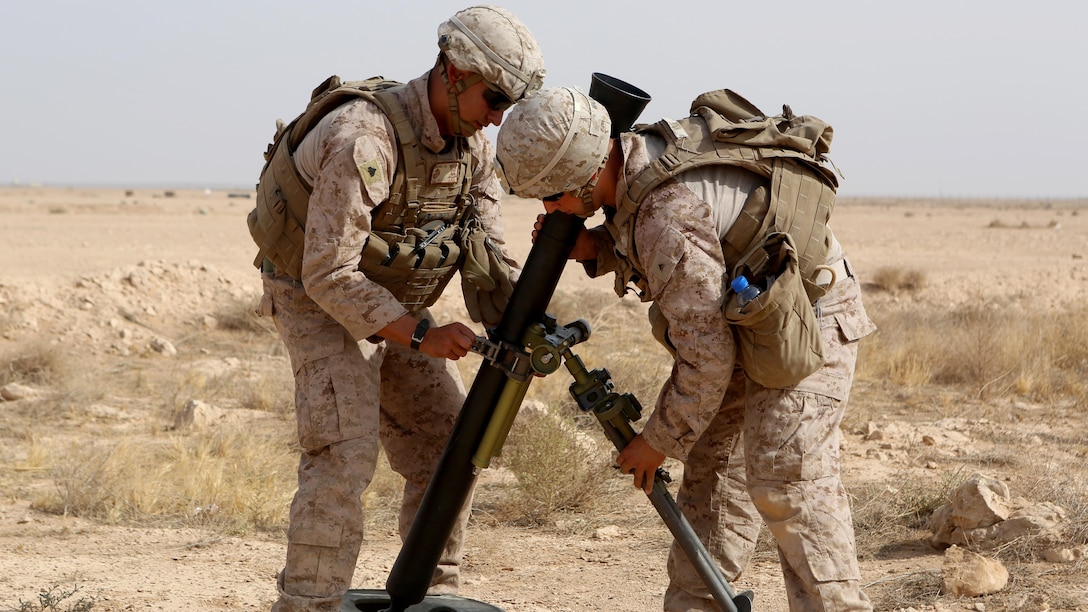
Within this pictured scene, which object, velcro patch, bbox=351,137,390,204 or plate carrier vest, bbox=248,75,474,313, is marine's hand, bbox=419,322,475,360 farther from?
velcro patch, bbox=351,137,390,204

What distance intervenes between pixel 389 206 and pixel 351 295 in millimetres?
400

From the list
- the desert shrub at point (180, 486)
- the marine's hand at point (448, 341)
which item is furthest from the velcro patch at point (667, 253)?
the desert shrub at point (180, 486)

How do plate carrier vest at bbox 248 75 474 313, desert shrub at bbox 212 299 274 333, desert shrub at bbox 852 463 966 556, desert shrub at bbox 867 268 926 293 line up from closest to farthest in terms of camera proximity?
1. plate carrier vest at bbox 248 75 474 313
2. desert shrub at bbox 852 463 966 556
3. desert shrub at bbox 212 299 274 333
4. desert shrub at bbox 867 268 926 293

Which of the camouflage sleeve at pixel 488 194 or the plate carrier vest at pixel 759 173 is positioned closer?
the plate carrier vest at pixel 759 173

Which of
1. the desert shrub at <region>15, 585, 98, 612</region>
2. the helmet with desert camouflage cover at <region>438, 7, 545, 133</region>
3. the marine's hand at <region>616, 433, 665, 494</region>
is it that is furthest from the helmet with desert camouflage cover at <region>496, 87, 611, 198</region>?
the desert shrub at <region>15, 585, 98, 612</region>

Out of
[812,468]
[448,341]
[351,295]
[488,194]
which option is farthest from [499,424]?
[488,194]

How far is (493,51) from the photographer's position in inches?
140

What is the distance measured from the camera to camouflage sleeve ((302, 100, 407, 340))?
3.52m

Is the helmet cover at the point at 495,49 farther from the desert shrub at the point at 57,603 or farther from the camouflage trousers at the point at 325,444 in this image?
the desert shrub at the point at 57,603

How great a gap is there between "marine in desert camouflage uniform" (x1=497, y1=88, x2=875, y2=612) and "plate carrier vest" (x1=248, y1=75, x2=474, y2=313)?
0.61 meters

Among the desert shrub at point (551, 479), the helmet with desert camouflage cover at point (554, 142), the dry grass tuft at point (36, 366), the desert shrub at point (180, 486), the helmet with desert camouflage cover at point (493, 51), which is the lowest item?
the dry grass tuft at point (36, 366)

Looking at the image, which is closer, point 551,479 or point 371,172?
point 371,172

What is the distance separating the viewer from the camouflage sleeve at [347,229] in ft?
11.5

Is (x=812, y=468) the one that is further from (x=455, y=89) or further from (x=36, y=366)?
(x=36, y=366)
